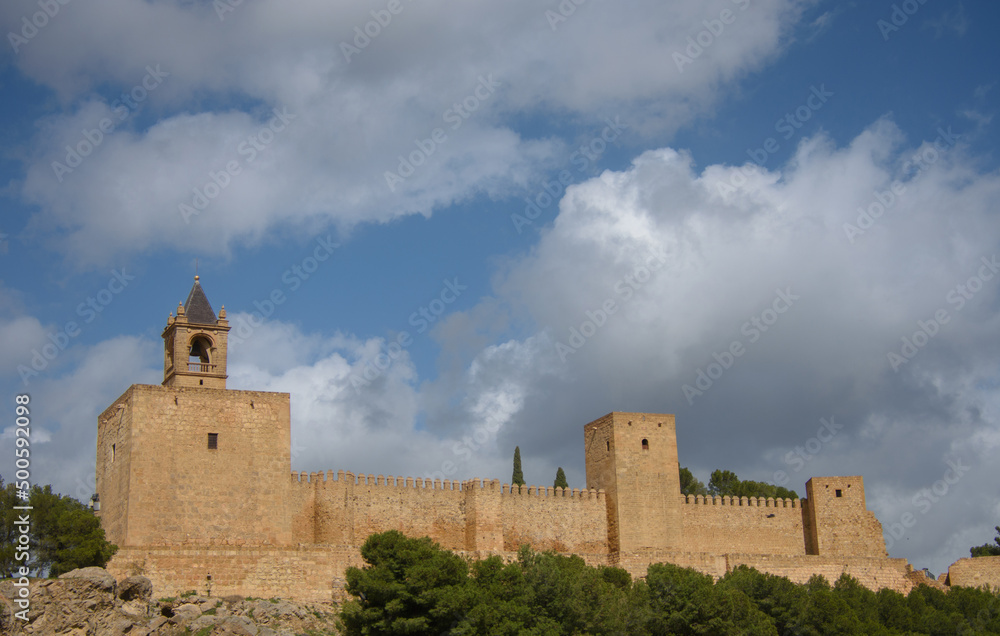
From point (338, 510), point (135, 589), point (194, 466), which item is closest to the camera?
point (135, 589)

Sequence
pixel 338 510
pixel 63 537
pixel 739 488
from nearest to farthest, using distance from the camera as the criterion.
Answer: pixel 63 537 → pixel 338 510 → pixel 739 488

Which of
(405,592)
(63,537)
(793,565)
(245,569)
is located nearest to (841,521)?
(793,565)

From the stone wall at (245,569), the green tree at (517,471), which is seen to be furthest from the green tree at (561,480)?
the stone wall at (245,569)

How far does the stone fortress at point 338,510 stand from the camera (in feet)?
122

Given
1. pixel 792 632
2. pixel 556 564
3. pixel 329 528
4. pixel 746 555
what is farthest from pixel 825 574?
pixel 329 528

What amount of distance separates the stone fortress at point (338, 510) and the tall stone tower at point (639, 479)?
5 centimetres

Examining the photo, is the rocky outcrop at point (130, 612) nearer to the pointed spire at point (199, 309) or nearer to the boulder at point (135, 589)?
the boulder at point (135, 589)

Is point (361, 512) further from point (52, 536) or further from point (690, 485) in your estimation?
point (690, 485)

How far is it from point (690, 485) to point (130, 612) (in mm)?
34847

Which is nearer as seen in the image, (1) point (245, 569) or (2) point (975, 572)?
(1) point (245, 569)

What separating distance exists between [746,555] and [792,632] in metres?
5.90

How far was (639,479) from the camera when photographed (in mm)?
45938

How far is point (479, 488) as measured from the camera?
43.5 meters

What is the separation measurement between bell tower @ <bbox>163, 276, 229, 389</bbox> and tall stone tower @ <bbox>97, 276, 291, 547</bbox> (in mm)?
305
